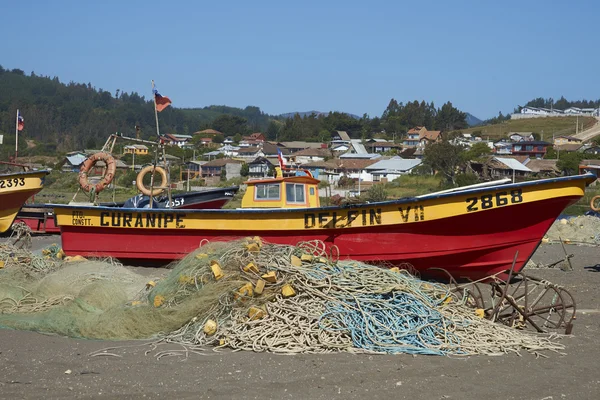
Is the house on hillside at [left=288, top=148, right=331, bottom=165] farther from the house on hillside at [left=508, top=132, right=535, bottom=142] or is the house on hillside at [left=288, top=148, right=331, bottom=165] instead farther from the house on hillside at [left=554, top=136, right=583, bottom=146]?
the house on hillside at [left=554, top=136, right=583, bottom=146]

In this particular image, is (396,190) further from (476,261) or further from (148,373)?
(148,373)

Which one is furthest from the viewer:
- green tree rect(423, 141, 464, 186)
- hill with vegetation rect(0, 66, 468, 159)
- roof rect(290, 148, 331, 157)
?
hill with vegetation rect(0, 66, 468, 159)

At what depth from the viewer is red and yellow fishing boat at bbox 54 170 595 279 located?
1299 centimetres

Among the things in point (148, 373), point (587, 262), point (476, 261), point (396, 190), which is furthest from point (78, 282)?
point (396, 190)

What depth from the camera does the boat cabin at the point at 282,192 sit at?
15.9 metres

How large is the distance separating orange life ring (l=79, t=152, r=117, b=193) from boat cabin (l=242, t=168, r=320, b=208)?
330 cm

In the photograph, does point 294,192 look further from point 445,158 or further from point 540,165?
point 540,165

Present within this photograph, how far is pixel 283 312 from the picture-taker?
8.57 metres

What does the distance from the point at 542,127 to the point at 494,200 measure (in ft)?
416

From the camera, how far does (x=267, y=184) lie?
16094 millimetres

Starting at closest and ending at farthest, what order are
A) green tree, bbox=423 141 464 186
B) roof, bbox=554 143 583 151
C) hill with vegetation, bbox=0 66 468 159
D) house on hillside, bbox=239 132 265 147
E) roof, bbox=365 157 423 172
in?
green tree, bbox=423 141 464 186 → roof, bbox=365 157 423 172 → roof, bbox=554 143 583 151 → house on hillside, bbox=239 132 265 147 → hill with vegetation, bbox=0 66 468 159

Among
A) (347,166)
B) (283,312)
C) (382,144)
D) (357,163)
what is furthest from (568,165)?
(283,312)

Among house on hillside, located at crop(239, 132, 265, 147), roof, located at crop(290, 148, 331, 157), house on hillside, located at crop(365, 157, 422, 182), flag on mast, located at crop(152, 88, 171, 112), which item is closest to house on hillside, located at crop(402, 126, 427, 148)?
roof, located at crop(290, 148, 331, 157)

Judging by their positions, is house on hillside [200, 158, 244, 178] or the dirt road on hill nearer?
the dirt road on hill
